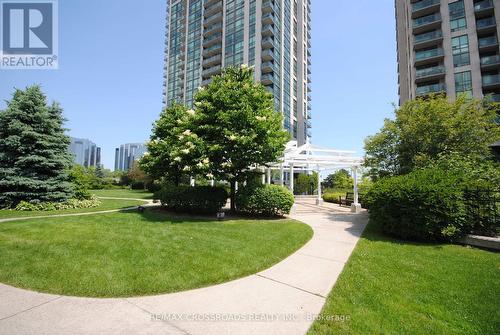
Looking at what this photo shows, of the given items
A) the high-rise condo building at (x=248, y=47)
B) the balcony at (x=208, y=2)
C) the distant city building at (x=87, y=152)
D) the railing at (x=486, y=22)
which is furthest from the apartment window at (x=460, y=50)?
the distant city building at (x=87, y=152)

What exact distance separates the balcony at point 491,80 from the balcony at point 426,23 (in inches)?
403

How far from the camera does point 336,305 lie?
3.64 metres

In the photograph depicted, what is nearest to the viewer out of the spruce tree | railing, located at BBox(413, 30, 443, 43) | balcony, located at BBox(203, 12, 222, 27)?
the spruce tree

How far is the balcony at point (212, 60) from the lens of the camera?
5175cm

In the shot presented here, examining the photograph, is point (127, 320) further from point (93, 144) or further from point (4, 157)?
point (93, 144)

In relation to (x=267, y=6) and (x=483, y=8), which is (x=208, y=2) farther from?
(x=483, y=8)

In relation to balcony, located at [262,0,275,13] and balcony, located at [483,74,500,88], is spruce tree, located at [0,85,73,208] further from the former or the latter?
balcony, located at [262,0,275,13]

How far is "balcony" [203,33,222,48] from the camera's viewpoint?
173 feet

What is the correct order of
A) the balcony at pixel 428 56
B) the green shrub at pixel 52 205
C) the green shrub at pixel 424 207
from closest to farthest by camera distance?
the green shrub at pixel 424 207
the green shrub at pixel 52 205
the balcony at pixel 428 56

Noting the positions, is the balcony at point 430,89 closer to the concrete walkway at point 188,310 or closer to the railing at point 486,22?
the railing at point 486,22

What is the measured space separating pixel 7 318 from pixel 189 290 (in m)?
2.39

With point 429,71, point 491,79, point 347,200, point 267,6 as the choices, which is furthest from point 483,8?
point 347,200

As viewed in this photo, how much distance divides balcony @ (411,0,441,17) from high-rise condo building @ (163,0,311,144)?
23.2 metres

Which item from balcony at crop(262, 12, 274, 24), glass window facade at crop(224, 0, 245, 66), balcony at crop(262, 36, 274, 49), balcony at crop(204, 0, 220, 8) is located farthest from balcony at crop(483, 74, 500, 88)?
balcony at crop(204, 0, 220, 8)
